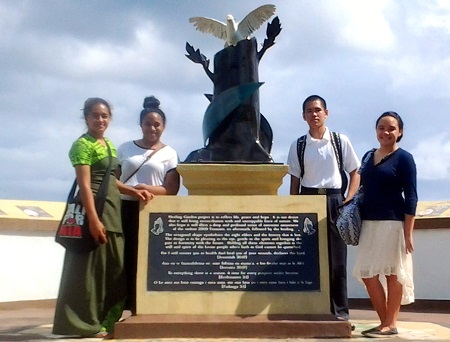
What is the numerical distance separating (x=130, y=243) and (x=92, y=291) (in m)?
0.59

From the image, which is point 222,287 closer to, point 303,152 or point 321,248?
point 321,248

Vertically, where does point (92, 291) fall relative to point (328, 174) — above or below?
below

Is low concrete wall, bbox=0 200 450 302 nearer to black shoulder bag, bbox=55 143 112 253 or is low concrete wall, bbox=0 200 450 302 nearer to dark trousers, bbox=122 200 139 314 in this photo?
dark trousers, bbox=122 200 139 314

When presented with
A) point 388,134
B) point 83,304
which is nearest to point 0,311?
point 83,304

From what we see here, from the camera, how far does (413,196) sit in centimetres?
419

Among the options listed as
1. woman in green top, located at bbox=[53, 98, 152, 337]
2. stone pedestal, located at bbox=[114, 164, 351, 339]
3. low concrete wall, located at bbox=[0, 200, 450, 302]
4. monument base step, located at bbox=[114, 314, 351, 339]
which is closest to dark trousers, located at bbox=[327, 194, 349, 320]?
stone pedestal, located at bbox=[114, 164, 351, 339]

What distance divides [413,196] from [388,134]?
20.0 inches

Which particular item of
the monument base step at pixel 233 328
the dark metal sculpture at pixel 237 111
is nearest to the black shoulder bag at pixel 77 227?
the monument base step at pixel 233 328

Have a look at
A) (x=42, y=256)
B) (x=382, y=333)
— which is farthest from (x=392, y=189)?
(x=42, y=256)

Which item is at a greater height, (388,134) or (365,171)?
(388,134)

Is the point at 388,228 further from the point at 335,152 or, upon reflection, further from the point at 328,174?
the point at 335,152

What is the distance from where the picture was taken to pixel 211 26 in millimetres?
5551

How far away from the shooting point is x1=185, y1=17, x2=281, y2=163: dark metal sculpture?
516cm

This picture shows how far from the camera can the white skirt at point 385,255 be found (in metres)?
4.16
